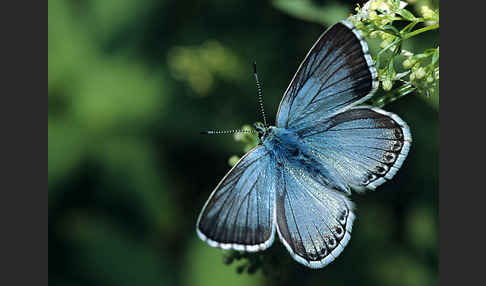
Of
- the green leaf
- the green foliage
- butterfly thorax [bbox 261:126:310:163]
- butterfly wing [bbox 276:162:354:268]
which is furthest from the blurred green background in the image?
the green foliage

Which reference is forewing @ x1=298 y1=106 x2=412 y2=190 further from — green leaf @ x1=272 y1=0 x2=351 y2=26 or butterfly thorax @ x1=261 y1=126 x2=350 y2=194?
green leaf @ x1=272 y1=0 x2=351 y2=26

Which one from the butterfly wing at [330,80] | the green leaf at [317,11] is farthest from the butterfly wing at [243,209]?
the green leaf at [317,11]

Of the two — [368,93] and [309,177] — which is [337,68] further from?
[309,177]

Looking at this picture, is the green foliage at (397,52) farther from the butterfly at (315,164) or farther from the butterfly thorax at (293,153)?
the butterfly thorax at (293,153)

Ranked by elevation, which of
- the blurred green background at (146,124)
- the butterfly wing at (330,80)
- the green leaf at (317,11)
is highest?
the green leaf at (317,11)

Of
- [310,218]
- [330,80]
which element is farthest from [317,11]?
[310,218]

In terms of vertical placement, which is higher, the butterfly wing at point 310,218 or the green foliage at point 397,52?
the green foliage at point 397,52

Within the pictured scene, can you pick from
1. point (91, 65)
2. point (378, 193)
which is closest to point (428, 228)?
point (378, 193)

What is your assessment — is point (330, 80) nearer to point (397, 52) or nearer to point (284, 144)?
point (397, 52)
